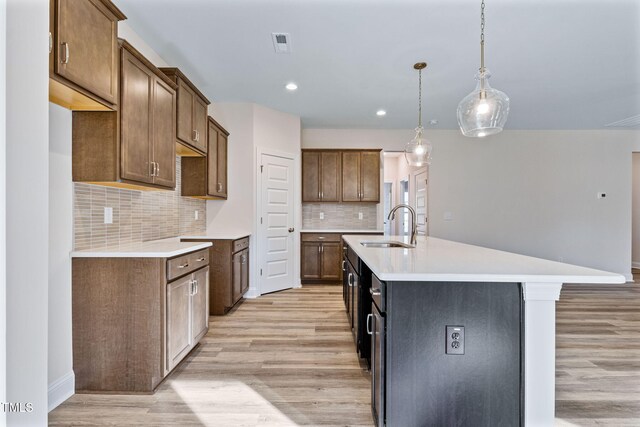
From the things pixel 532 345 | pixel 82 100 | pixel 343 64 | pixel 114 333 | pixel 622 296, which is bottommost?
pixel 622 296

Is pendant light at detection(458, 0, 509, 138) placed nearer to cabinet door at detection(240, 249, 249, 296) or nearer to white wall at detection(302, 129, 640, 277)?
cabinet door at detection(240, 249, 249, 296)

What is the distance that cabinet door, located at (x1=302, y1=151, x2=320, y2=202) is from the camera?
221 inches

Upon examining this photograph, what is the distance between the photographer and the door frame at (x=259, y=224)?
4.52 meters

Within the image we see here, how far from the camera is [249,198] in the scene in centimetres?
459

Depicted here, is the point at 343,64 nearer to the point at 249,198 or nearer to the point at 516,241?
the point at 249,198

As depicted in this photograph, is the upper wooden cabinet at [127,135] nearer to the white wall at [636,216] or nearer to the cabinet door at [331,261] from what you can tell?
the cabinet door at [331,261]

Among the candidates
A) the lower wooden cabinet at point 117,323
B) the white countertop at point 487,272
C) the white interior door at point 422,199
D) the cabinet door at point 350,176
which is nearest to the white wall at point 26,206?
the lower wooden cabinet at point 117,323

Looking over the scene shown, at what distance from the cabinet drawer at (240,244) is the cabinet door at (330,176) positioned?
68.8 inches

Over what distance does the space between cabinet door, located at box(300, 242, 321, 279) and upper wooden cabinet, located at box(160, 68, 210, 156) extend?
2.41 m

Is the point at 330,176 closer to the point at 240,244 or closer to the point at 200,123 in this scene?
the point at 240,244

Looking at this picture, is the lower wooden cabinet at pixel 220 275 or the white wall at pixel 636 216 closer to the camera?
the lower wooden cabinet at pixel 220 275

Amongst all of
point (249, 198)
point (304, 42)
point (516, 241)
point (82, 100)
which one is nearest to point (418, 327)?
point (82, 100)

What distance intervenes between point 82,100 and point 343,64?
241cm

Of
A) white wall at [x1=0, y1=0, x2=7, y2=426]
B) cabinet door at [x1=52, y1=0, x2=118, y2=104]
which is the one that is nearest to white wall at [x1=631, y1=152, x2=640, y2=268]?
cabinet door at [x1=52, y1=0, x2=118, y2=104]
